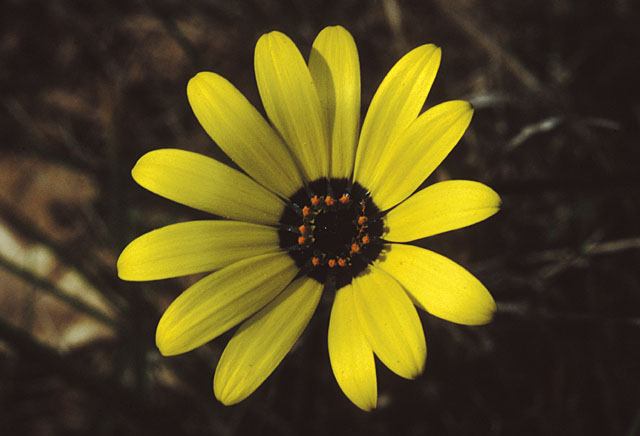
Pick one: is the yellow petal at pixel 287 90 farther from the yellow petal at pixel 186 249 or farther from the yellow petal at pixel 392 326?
the yellow petal at pixel 392 326

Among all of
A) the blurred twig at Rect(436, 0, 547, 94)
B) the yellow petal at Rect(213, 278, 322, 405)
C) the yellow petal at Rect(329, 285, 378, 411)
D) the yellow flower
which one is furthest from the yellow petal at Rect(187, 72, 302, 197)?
the blurred twig at Rect(436, 0, 547, 94)

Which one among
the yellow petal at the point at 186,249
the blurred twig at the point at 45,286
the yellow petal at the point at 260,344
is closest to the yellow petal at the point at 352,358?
the yellow petal at the point at 260,344

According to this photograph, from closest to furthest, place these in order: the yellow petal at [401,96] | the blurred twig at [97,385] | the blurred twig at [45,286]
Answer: the yellow petal at [401,96] < the blurred twig at [97,385] < the blurred twig at [45,286]

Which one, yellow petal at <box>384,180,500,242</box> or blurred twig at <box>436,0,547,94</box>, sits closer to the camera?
yellow petal at <box>384,180,500,242</box>

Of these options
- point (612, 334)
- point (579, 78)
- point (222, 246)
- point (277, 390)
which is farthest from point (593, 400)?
point (222, 246)

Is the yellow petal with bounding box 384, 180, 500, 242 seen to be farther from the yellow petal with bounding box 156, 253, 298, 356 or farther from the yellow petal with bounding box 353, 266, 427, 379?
the yellow petal with bounding box 156, 253, 298, 356

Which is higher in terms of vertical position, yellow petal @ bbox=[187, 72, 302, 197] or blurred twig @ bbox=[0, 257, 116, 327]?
yellow petal @ bbox=[187, 72, 302, 197]
